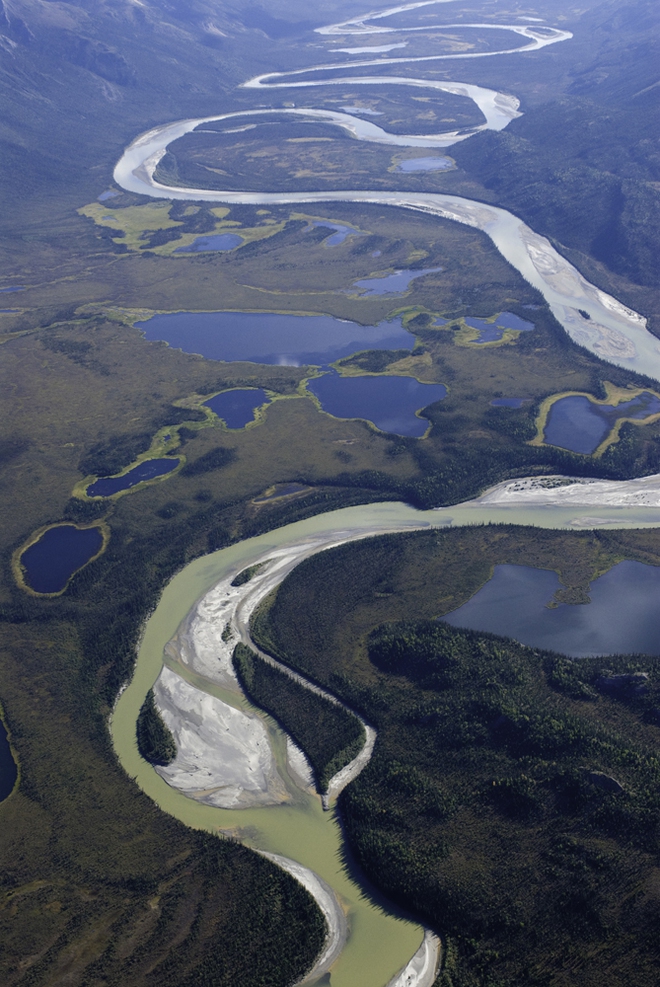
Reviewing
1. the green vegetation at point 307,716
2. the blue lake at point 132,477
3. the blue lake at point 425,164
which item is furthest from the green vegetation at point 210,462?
the blue lake at point 425,164

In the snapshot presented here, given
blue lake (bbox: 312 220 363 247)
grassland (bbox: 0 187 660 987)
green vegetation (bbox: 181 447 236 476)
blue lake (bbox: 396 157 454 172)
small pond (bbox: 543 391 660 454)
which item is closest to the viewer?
grassland (bbox: 0 187 660 987)

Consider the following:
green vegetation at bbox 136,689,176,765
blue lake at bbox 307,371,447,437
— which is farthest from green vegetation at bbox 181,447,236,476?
green vegetation at bbox 136,689,176,765

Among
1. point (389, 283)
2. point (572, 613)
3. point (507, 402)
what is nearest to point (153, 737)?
point (572, 613)

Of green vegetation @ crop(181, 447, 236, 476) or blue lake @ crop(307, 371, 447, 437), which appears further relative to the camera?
blue lake @ crop(307, 371, 447, 437)

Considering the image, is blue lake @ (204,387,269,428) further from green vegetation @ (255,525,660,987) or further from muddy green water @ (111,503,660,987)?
green vegetation @ (255,525,660,987)

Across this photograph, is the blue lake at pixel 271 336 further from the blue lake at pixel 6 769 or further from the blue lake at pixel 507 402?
the blue lake at pixel 6 769

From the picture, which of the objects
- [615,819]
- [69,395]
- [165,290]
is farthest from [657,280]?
[615,819]

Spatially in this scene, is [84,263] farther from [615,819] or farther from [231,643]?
[615,819]

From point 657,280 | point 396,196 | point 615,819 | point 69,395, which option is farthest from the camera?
point 396,196
